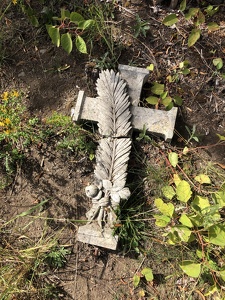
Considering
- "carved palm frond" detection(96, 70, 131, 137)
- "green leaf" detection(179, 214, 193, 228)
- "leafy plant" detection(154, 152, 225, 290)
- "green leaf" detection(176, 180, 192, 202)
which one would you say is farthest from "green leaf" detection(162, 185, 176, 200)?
"carved palm frond" detection(96, 70, 131, 137)

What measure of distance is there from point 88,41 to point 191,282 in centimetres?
199

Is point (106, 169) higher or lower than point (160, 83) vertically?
lower

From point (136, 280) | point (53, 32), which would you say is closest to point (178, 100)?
point (53, 32)

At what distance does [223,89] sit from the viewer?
2615 millimetres

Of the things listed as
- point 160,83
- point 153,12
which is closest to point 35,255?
point 160,83

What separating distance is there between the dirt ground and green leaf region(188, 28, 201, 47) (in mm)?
208

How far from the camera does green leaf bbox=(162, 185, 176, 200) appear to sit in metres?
2.41

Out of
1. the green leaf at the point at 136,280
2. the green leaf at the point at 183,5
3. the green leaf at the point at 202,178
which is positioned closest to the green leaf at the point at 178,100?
the green leaf at the point at 202,178

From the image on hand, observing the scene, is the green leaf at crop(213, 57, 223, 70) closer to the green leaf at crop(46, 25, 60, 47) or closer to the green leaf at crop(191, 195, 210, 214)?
the green leaf at crop(191, 195, 210, 214)

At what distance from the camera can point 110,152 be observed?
2234 millimetres

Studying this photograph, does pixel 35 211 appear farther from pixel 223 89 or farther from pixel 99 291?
pixel 223 89

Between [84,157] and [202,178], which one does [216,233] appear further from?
[84,157]

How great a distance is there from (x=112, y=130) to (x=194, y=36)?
0.97 metres

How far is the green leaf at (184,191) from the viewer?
7.45 feet
